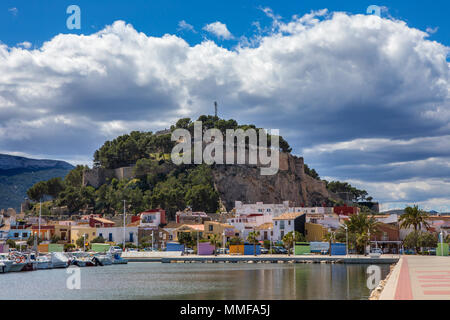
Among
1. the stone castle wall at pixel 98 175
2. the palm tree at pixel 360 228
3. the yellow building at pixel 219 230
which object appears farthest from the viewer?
the stone castle wall at pixel 98 175

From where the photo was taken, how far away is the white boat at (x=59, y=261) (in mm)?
62809

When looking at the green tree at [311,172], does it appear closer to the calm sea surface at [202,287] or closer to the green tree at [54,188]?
the green tree at [54,188]

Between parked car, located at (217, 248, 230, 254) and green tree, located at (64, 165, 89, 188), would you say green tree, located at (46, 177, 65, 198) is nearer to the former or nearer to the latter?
green tree, located at (64, 165, 89, 188)

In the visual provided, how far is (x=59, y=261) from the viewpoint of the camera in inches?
2495

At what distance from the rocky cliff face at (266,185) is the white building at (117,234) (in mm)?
29361

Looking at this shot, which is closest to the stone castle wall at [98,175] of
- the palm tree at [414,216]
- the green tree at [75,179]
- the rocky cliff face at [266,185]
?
the green tree at [75,179]

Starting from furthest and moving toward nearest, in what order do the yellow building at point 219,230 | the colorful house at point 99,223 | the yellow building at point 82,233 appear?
1. the colorful house at point 99,223
2. the yellow building at point 82,233
3. the yellow building at point 219,230

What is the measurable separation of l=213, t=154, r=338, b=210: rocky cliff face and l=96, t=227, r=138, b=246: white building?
2936 centimetres

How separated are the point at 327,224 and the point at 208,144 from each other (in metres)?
42.3

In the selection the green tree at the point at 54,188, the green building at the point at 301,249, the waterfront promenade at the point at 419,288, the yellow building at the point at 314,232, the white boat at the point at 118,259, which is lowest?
the white boat at the point at 118,259

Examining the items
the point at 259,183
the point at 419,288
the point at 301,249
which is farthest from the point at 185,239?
the point at 419,288

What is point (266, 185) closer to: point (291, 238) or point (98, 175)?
point (98, 175)

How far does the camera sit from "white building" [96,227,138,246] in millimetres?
87312
